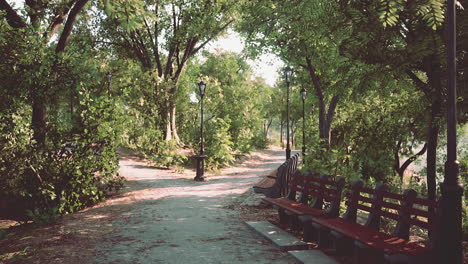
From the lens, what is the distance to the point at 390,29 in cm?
679

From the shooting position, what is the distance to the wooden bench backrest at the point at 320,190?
19.3 ft

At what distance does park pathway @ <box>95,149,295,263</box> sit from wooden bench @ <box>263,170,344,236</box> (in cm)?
75

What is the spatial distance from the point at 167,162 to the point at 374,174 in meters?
10.3

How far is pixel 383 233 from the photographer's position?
4.76 metres

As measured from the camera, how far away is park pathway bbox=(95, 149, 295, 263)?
18.2 ft

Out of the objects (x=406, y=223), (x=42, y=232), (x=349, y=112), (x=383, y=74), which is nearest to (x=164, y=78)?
(x=349, y=112)

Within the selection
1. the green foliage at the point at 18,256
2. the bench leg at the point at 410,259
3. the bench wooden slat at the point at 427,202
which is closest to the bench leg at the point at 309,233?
Answer: the bench wooden slat at the point at 427,202

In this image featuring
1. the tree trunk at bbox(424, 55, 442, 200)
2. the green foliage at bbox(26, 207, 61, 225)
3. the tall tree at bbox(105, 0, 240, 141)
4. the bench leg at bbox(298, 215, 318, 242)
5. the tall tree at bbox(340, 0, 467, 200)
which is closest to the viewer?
the tall tree at bbox(340, 0, 467, 200)

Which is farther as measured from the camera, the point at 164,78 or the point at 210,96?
the point at 210,96

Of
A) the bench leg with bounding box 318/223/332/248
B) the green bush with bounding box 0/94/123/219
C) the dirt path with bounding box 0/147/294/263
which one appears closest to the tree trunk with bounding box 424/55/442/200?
the bench leg with bounding box 318/223/332/248

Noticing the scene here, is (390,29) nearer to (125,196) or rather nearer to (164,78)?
(125,196)

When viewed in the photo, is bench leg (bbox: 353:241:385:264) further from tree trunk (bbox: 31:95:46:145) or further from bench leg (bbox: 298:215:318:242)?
Answer: tree trunk (bbox: 31:95:46:145)

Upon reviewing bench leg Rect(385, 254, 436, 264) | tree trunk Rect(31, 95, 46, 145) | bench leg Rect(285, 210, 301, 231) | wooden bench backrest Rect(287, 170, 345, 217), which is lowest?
bench leg Rect(285, 210, 301, 231)

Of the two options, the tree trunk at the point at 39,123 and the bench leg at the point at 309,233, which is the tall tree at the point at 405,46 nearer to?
the bench leg at the point at 309,233
